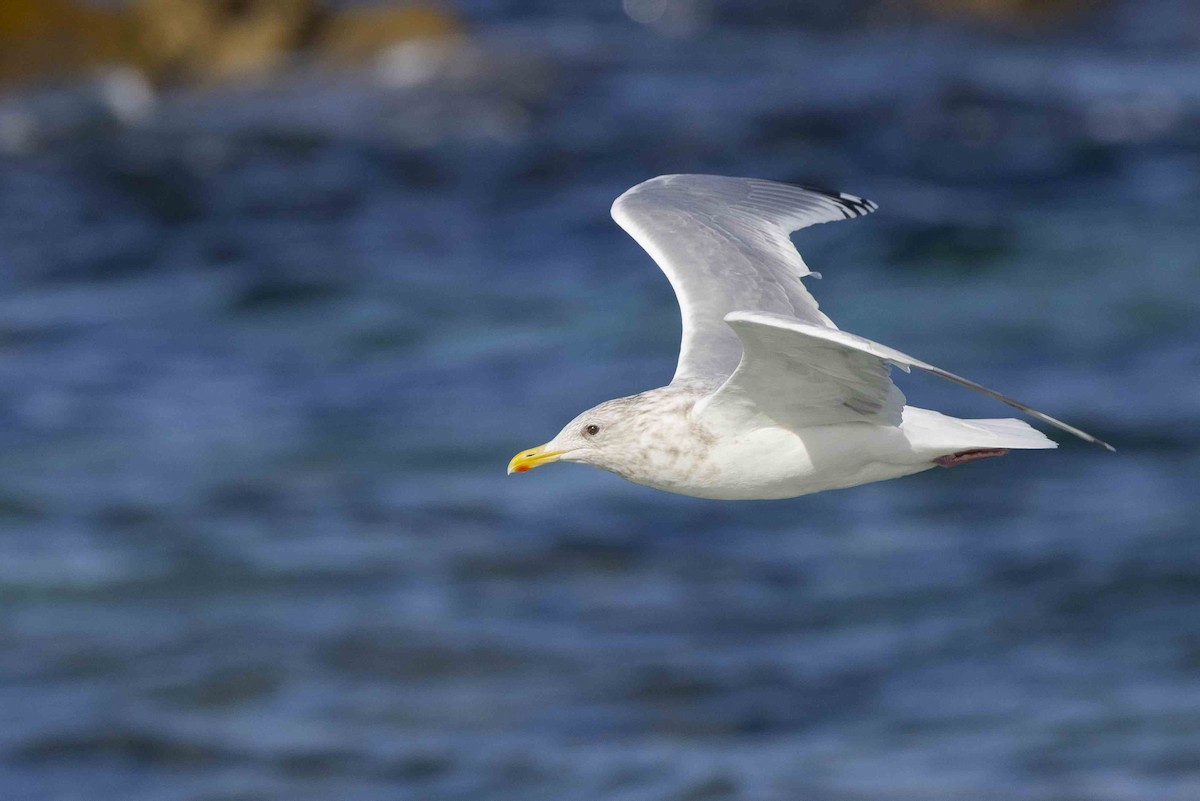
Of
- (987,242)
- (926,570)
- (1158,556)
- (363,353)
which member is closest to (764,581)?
(926,570)

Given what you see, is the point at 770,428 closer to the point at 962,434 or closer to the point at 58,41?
the point at 962,434

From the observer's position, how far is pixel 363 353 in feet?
69.7

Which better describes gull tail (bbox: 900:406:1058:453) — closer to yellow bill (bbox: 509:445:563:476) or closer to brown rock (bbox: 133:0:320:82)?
yellow bill (bbox: 509:445:563:476)

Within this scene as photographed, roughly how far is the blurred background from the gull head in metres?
7.70

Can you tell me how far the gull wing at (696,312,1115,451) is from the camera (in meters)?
5.73

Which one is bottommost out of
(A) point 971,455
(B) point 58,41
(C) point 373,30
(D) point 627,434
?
(A) point 971,455

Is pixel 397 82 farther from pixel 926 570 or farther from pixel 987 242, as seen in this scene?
pixel 926 570

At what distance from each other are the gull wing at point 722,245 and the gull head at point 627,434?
280mm

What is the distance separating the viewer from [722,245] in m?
7.48

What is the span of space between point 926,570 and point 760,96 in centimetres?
1041

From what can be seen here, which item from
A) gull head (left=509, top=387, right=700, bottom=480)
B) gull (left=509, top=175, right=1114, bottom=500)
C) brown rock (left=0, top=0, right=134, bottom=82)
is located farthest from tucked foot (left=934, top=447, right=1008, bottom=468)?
brown rock (left=0, top=0, right=134, bottom=82)

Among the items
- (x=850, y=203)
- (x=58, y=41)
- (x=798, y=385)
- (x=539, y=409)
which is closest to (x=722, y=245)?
(x=850, y=203)

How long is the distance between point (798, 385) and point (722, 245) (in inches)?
60.6

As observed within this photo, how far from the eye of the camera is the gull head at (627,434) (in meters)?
6.30
